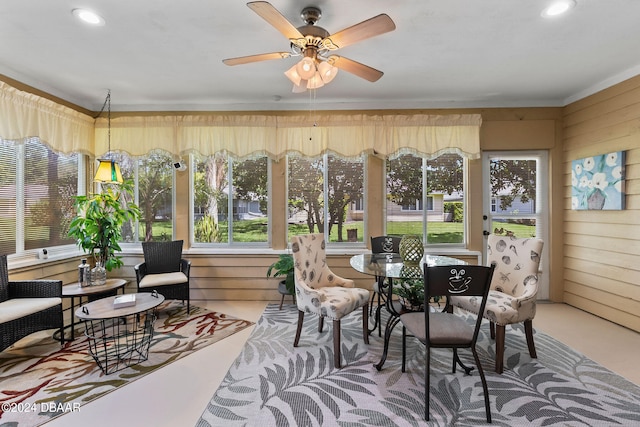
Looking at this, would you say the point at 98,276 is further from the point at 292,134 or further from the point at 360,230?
the point at 360,230

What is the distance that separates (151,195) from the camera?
13.8 ft

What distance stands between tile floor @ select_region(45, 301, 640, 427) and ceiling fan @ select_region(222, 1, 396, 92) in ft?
7.58

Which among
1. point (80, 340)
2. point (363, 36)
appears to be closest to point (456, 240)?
point (363, 36)

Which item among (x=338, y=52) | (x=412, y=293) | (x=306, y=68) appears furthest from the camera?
(x=338, y=52)

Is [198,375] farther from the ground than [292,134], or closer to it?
closer to it

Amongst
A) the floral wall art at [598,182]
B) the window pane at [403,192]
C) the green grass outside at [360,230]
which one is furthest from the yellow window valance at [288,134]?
the floral wall art at [598,182]

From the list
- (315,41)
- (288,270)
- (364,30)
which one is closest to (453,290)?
(364,30)

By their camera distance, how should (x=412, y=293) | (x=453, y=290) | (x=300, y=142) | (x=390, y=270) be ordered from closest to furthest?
(x=453, y=290)
(x=390, y=270)
(x=412, y=293)
(x=300, y=142)

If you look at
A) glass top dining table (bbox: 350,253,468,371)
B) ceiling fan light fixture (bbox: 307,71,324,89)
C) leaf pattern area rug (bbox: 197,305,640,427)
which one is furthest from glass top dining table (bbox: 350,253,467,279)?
ceiling fan light fixture (bbox: 307,71,324,89)

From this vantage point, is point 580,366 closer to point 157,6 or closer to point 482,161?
point 482,161

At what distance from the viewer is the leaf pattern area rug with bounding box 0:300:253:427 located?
1.95 meters

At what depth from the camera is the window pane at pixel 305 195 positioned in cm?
418

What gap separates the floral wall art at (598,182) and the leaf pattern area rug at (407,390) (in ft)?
5.77

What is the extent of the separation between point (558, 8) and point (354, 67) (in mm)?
1498
